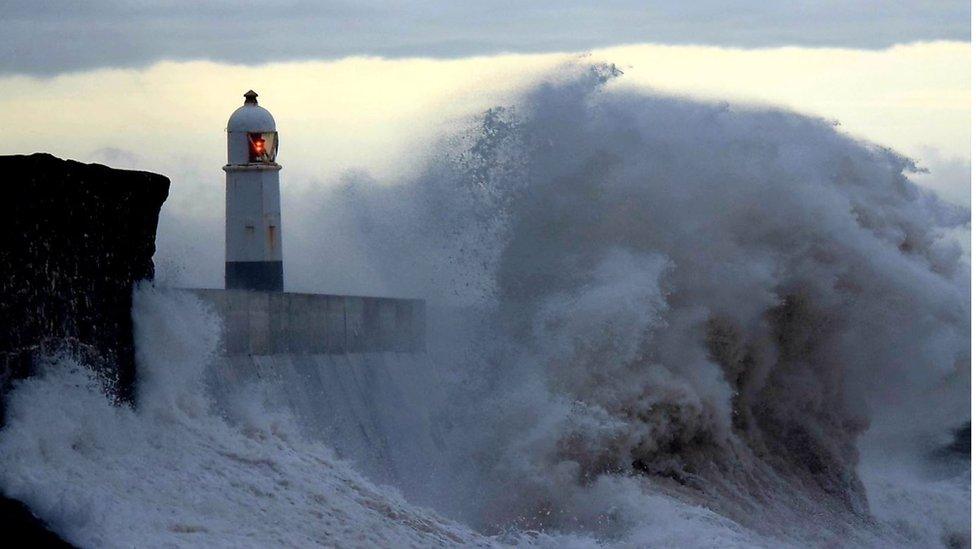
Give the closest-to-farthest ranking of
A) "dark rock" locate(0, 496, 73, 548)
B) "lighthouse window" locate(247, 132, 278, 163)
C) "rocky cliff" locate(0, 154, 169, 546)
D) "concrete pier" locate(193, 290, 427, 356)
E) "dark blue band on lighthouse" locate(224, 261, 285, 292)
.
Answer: "dark rock" locate(0, 496, 73, 548), "rocky cliff" locate(0, 154, 169, 546), "concrete pier" locate(193, 290, 427, 356), "dark blue band on lighthouse" locate(224, 261, 285, 292), "lighthouse window" locate(247, 132, 278, 163)

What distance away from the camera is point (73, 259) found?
1122 cm

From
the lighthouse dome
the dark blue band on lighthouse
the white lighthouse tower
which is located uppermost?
the lighthouse dome

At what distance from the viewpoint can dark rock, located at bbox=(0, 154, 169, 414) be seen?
412 inches

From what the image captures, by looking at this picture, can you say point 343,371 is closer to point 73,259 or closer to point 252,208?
point 252,208

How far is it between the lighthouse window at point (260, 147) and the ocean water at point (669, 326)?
1770 mm

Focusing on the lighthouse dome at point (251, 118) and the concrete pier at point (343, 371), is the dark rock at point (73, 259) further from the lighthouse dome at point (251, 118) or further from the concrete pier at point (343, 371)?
the lighthouse dome at point (251, 118)

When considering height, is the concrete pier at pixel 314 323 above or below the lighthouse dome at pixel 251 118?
below

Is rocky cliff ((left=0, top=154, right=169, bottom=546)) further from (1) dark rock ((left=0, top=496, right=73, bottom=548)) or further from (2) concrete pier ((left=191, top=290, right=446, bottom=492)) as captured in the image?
(2) concrete pier ((left=191, top=290, right=446, bottom=492))

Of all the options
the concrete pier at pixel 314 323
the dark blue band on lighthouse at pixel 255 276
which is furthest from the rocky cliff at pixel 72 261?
the dark blue band on lighthouse at pixel 255 276

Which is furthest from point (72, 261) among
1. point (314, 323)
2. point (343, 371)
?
point (343, 371)

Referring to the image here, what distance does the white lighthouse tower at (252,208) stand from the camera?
743 inches

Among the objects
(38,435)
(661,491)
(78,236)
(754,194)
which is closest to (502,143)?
(754,194)

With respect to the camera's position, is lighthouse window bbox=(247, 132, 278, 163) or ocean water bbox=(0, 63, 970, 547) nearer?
ocean water bbox=(0, 63, 970, 547)

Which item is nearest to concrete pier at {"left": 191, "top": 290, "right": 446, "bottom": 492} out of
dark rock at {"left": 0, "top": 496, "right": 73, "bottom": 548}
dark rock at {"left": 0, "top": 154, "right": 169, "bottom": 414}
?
dark rock at {"left": 0, "top": 154, "right": 169, "bottom": 414}
